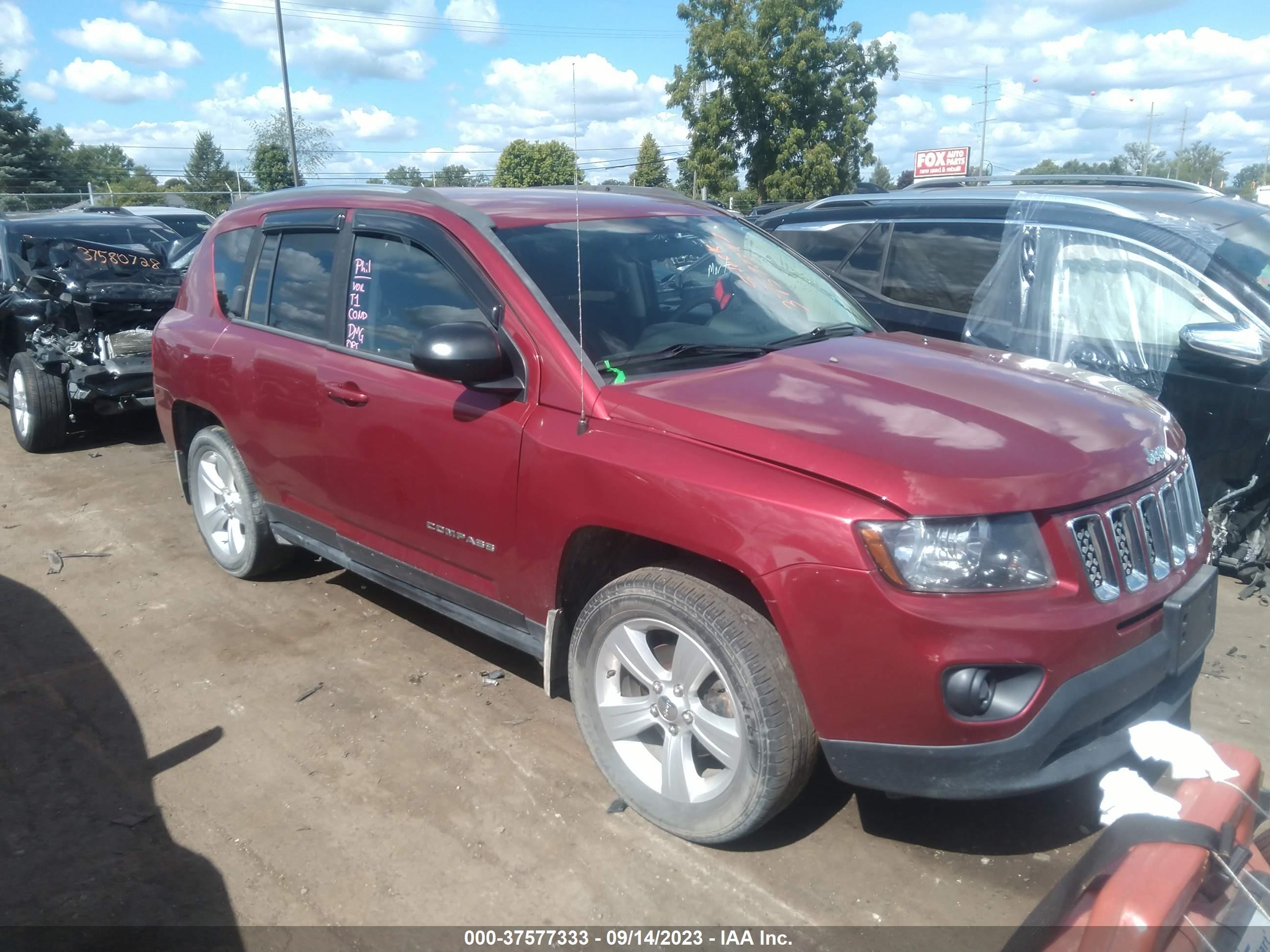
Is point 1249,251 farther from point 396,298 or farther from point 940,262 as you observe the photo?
point 396,298

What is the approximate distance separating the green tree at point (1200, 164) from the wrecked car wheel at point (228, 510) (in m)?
44.1

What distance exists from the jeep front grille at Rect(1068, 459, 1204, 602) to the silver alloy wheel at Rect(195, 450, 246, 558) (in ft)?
12.7

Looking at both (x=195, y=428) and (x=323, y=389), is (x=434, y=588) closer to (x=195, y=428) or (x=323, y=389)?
(x=323, y=389)

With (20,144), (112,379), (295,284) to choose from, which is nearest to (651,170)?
(295,284)

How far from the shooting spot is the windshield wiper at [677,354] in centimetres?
316

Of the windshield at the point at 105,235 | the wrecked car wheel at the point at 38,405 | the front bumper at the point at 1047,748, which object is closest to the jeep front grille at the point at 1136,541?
the front bumper at the point at 1047,748

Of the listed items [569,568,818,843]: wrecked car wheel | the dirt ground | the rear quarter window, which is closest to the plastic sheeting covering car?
the dirt ground

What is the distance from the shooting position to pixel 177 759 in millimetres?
3482

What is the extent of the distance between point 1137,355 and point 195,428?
15.9 ft

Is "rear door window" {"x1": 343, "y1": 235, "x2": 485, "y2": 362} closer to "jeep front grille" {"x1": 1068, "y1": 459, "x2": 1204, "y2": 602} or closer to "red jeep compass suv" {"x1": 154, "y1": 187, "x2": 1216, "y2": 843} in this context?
"red jeep compass suv" {"x1": 154, "y1": 187, "x2": 1216, "y2": 843}

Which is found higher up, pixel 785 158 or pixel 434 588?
pixel 785 158

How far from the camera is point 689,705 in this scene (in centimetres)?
284

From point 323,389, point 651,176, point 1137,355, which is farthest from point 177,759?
point 1137,355

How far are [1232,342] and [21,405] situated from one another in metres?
8.36
